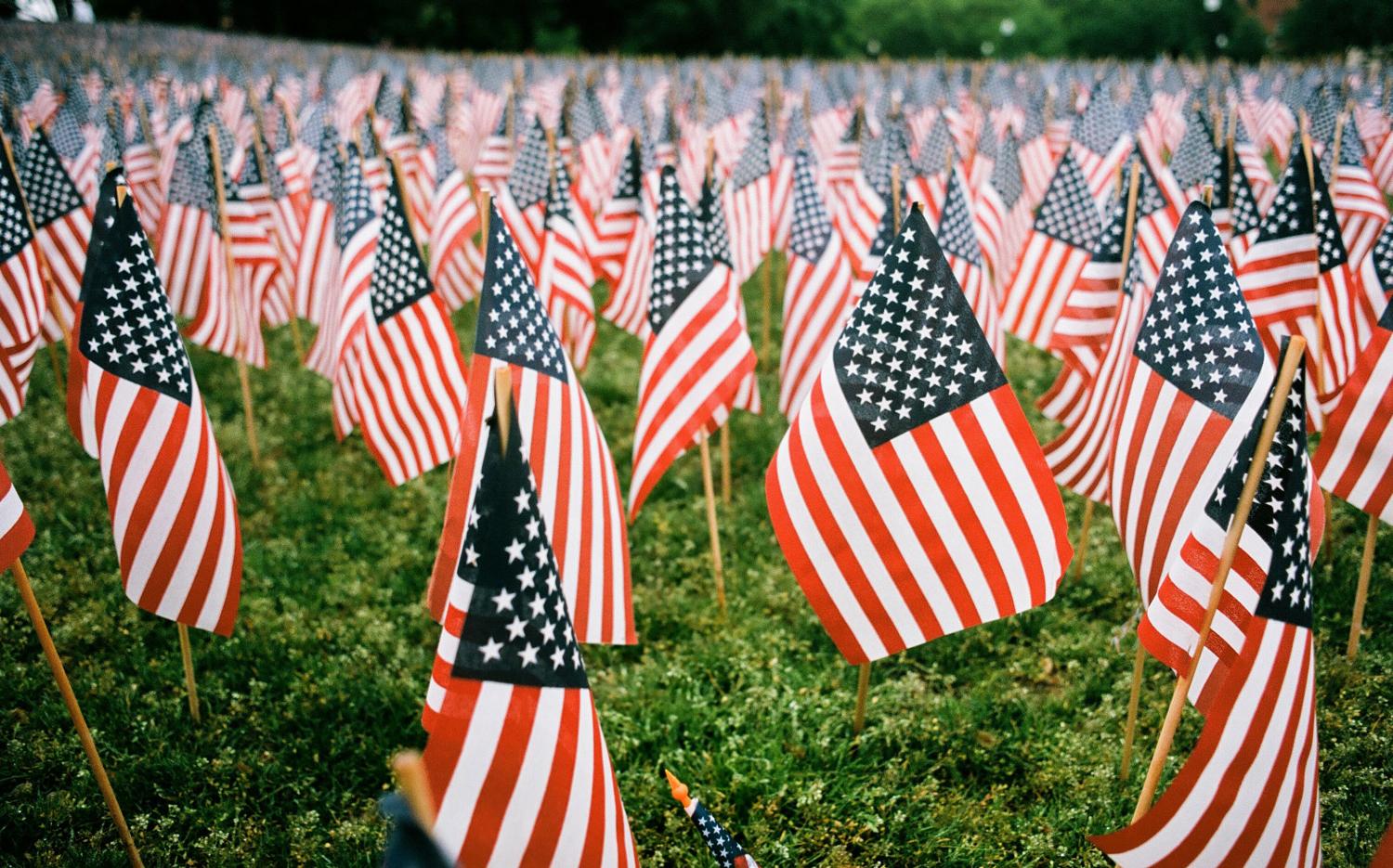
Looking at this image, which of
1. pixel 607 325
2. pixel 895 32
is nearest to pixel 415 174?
pixel 607 325

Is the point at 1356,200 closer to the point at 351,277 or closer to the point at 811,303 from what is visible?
the point at 811,303

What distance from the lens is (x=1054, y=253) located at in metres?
6.71

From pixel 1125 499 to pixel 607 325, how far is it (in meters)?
8.44

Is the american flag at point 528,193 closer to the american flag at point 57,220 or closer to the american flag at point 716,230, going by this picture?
the american flag at point 716,230

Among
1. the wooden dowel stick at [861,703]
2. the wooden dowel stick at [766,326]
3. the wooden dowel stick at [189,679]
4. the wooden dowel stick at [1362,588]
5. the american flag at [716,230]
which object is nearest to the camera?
the wooden dowel stick at [861,703]

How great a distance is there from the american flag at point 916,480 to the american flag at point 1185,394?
353 millimetres

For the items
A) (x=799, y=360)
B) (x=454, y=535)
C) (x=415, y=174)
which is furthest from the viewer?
(x=415, y=174)

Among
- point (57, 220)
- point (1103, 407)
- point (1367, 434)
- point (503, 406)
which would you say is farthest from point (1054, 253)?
point (57, 220)

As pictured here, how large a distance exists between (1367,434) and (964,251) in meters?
2.70

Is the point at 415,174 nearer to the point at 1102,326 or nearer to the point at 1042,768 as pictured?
the point at 1102,326

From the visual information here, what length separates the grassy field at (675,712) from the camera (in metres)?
4.33

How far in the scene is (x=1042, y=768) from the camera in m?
4.69

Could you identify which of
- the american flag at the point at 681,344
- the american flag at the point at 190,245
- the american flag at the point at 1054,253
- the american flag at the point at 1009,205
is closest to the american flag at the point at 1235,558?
the american flag at the point at 681,344

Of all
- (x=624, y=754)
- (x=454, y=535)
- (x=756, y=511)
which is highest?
(x=454, y=535)
